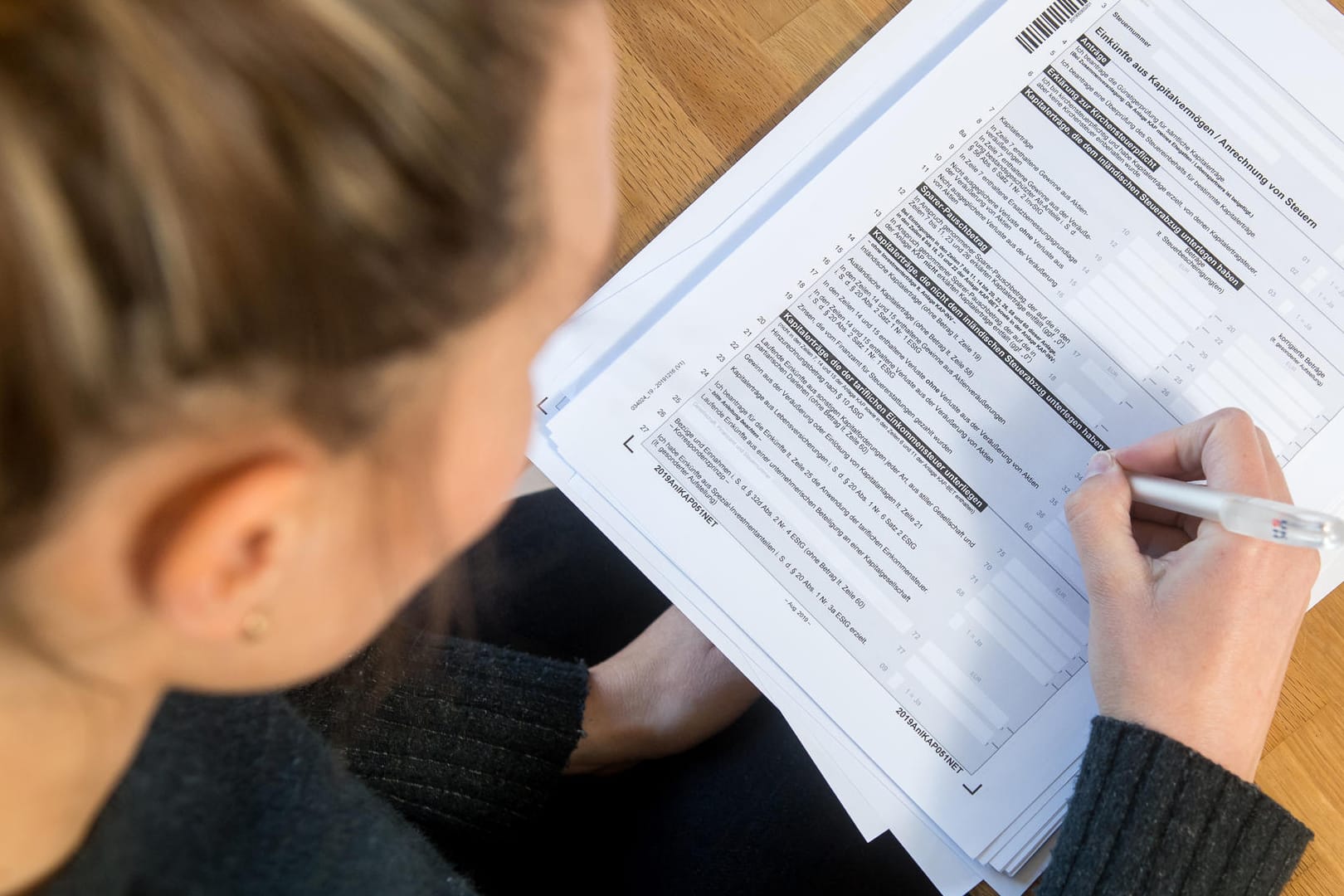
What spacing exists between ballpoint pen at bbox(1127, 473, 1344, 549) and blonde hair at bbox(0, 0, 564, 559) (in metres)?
0.37

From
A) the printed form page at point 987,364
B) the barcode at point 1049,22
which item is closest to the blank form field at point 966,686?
the printed form page at point 987,364

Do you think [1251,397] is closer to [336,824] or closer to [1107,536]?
[1107,536]

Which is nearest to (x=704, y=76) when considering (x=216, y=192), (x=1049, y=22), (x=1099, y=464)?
(x=1049, y=22)

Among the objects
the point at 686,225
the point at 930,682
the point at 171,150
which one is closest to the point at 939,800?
the point at 930,682

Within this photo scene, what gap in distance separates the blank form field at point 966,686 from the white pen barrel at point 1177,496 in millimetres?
122

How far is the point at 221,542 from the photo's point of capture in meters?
0.23

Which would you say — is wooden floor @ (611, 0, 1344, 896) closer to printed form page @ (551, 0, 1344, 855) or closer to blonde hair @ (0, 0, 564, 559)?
printed form page @ (551, 0, 1344, 855)

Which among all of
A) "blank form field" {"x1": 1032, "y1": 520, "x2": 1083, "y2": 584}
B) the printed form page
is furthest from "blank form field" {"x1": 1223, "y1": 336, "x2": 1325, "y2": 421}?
"blank form field" {"x1": 1032, "y1": 520, "x2": 1083, "y2": 584}

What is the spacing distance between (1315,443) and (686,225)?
343 mm

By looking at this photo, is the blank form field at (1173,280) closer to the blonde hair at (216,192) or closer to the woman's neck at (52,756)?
the blonde hair at (216,192)

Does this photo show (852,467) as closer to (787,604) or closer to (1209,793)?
(787,604)

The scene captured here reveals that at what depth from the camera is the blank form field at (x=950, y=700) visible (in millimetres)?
485

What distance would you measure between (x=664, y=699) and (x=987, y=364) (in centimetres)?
30

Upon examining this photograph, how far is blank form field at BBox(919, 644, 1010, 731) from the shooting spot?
48 centimetres
